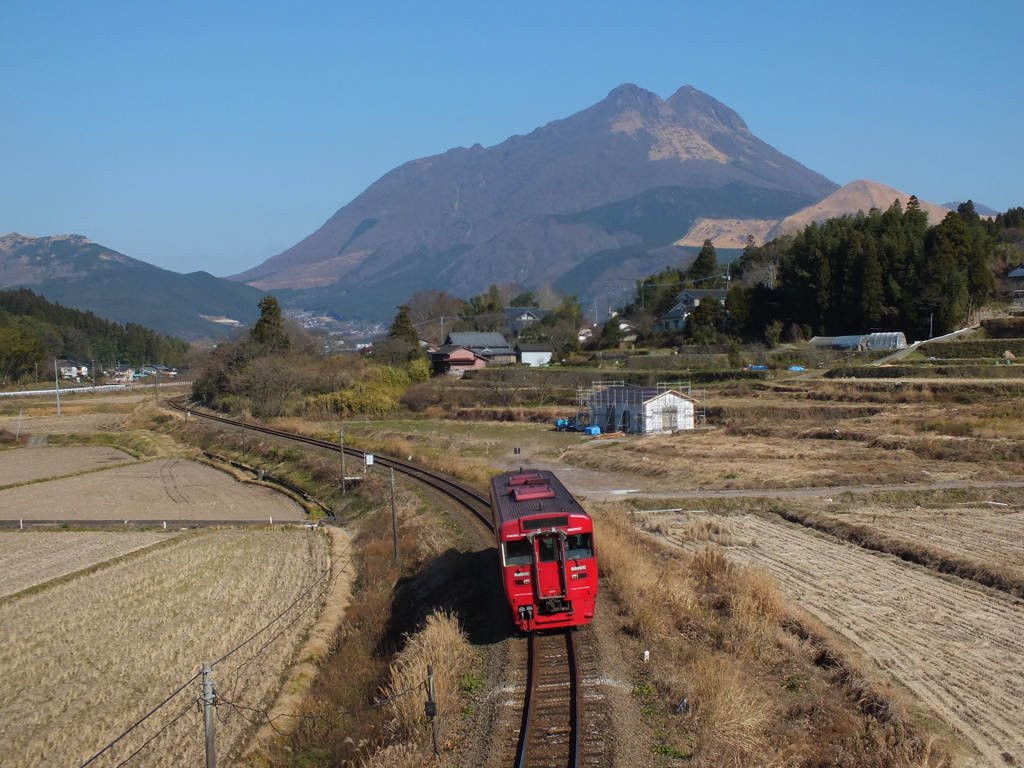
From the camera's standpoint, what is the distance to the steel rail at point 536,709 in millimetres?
9016

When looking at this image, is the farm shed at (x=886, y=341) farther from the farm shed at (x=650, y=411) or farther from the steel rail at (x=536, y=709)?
the steel rail at (x=536, y=709)

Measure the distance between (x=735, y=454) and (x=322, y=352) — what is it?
171 ft

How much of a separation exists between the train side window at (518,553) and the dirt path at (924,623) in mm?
5786

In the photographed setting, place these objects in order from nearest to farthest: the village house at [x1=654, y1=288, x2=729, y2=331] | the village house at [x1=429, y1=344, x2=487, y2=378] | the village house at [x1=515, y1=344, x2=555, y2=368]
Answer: the village house at [x1=429, y1=344, x2=487, y2=378]
the village house at [x1=654, y1=288, x2=729, y2=331]
the village house at [x1=515, y1=344, x2=555, y2=368]

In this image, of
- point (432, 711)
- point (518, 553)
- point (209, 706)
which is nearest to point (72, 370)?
point (518, 553)

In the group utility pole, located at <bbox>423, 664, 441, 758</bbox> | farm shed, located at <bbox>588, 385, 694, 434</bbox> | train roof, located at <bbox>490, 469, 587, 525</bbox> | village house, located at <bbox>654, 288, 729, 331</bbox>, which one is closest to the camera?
utility pole, located at <bbox>423, 664, 441, 758</bbox>

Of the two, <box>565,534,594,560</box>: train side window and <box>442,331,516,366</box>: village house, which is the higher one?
<box>442,331,516,366</box>: village house

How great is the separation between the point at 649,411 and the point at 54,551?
101 ft

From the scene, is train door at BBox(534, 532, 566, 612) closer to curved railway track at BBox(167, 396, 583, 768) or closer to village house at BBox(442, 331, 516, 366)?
curved railway track at BBox(167, 396, 583, 768)

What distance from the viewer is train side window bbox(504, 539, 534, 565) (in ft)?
39.9

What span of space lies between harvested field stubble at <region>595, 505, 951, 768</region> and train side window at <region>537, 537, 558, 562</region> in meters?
1.90

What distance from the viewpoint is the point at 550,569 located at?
12.1 m

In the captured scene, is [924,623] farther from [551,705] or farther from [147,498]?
[147,498]

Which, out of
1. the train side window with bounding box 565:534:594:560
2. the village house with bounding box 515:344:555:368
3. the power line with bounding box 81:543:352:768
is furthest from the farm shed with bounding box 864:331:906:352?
the train side window with bounding box 565:534:594:560
